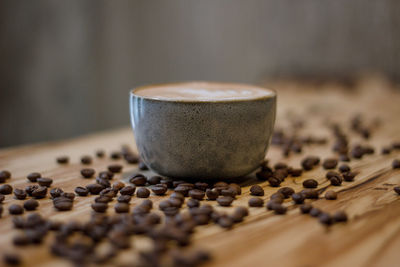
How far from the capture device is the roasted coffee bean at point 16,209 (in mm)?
940

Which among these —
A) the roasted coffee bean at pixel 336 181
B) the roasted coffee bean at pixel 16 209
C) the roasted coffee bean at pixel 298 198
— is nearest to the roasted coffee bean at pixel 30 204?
the roasted coffee bean at pixel 16 209

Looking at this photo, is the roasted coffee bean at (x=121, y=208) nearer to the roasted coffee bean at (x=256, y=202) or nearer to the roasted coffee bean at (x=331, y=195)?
the roasted coffee bean at (x=256, y=202)

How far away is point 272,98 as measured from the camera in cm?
113

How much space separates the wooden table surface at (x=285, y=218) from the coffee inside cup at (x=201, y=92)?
24 cm

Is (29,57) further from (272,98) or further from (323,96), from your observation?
(272,98)

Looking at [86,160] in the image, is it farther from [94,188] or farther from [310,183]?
[310,183]

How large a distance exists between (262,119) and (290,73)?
6.88 feet

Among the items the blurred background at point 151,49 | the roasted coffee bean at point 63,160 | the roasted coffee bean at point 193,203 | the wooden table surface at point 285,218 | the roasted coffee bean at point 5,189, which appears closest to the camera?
A: the wooden table surface at point 285,218

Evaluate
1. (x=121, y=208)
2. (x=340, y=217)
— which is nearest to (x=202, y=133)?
(x=121, y=208)

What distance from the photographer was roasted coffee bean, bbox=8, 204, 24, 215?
0.94 m

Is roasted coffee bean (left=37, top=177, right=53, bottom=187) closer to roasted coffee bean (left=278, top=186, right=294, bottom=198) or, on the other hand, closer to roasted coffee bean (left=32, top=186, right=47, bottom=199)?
roasted coffee bean (left=32, top=186, right=47, bottom=199)

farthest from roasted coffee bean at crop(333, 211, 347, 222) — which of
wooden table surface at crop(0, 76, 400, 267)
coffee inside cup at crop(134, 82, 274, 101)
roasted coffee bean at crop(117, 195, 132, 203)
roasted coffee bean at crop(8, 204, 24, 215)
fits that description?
roasted coffee bean at crop(8, 204, 24, 215)

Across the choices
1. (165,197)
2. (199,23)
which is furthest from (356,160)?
(199,23)

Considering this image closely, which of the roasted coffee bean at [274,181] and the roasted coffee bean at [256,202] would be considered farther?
the roasted coffee bean at [274,181]
